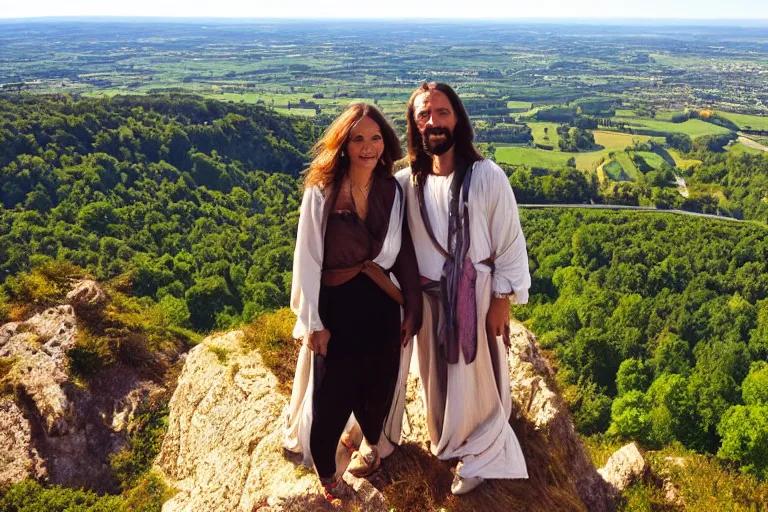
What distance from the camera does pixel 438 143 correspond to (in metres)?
3.41

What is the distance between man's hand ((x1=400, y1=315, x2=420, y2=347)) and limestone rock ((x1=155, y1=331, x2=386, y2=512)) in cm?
106

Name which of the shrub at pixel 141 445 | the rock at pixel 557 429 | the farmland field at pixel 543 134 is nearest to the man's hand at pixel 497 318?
the rock at pixel 557 429

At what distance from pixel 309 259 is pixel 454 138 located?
1.19 metres

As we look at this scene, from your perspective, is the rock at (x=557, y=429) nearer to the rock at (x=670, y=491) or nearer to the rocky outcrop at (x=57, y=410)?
the rock at (x=670, y=491)

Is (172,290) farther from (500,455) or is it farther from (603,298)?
(500,455)

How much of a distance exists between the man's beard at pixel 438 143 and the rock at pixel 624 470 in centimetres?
422

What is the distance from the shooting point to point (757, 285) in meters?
→ 32.3

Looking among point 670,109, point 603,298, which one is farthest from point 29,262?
point 670,109

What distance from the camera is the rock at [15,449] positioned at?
22.6 feet

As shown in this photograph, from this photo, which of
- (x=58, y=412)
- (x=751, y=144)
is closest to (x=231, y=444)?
(x=58, y=412)

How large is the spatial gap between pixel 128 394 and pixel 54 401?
3.26 ft

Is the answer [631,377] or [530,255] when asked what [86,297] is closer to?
[631,377]

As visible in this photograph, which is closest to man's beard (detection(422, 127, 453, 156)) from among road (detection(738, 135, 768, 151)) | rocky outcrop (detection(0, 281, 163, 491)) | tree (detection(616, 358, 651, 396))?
rocky outcrop (detection(0, 281, 163, 491))

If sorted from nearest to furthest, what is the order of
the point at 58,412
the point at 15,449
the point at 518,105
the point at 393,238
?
the point at 393,238 < the point at 15,449 < the point at 58,412 < the point at 518,105
